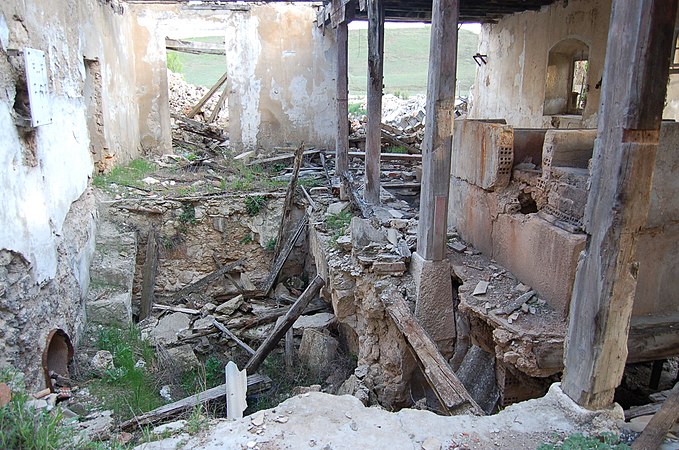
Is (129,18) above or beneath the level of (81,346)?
above

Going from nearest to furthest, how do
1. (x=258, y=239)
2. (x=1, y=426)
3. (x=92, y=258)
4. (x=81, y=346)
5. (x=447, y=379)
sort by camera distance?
1. (x=1, y=426)
2. (x=447, y=379)
3. (x=81, y=346)
4. (x=92, y=258)
5. (x=258, y=239)

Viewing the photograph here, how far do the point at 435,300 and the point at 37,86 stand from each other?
5174 millimetres

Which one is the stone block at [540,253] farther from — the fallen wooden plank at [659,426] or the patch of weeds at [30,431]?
the patch of weeds at [30,431]

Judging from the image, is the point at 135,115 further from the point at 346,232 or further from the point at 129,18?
the point at 346,232

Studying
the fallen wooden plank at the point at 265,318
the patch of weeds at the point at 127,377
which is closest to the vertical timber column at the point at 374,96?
the fallen wooden plank at the point at 265,318

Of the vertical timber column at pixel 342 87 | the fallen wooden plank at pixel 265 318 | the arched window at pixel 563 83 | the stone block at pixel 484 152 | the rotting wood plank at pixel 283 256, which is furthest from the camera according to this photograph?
the arched window at pixel 563 83

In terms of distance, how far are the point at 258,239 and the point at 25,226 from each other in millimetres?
4938

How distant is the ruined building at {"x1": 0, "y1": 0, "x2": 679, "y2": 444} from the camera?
3.10 metres

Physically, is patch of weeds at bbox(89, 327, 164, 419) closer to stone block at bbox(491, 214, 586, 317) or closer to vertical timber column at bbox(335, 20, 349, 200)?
stone block at bbox(491, 214, 586, 317)

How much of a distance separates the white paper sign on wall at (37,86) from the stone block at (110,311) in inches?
108

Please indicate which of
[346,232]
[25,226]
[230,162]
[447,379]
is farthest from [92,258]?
[447,379]

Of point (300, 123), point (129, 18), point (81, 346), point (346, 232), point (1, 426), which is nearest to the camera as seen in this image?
point (1, 426)

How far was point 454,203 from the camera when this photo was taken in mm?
6883

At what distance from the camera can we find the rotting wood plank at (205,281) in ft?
30.6
